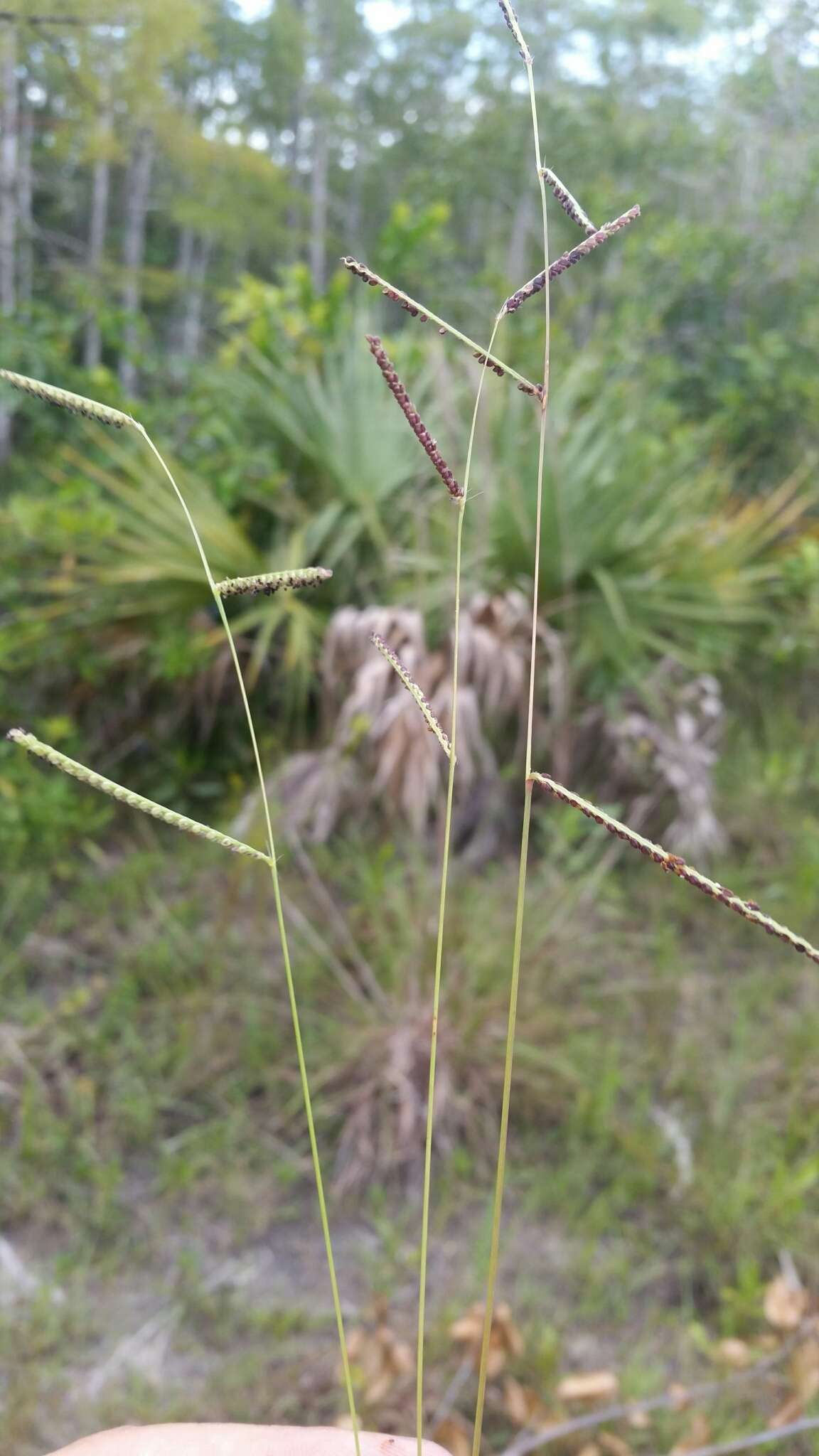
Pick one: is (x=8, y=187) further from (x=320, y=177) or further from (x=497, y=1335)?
(x=320, y=177)

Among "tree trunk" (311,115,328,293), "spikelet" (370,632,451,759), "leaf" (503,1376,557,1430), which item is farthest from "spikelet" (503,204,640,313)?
"tree trunk" (311,115,328,293)

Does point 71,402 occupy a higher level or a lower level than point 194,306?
lower

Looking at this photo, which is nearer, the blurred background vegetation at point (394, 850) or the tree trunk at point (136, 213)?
the blurred background vegetation at point (394, 850)

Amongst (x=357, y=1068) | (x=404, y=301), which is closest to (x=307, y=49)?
(x=357, y=1068)

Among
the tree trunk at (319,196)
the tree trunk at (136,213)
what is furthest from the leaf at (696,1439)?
the tree trunk at (319,196)

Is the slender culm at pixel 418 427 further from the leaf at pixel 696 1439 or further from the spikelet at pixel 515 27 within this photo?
the leaf at pixel 696 1439

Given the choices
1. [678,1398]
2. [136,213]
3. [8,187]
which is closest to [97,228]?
[136,213]
